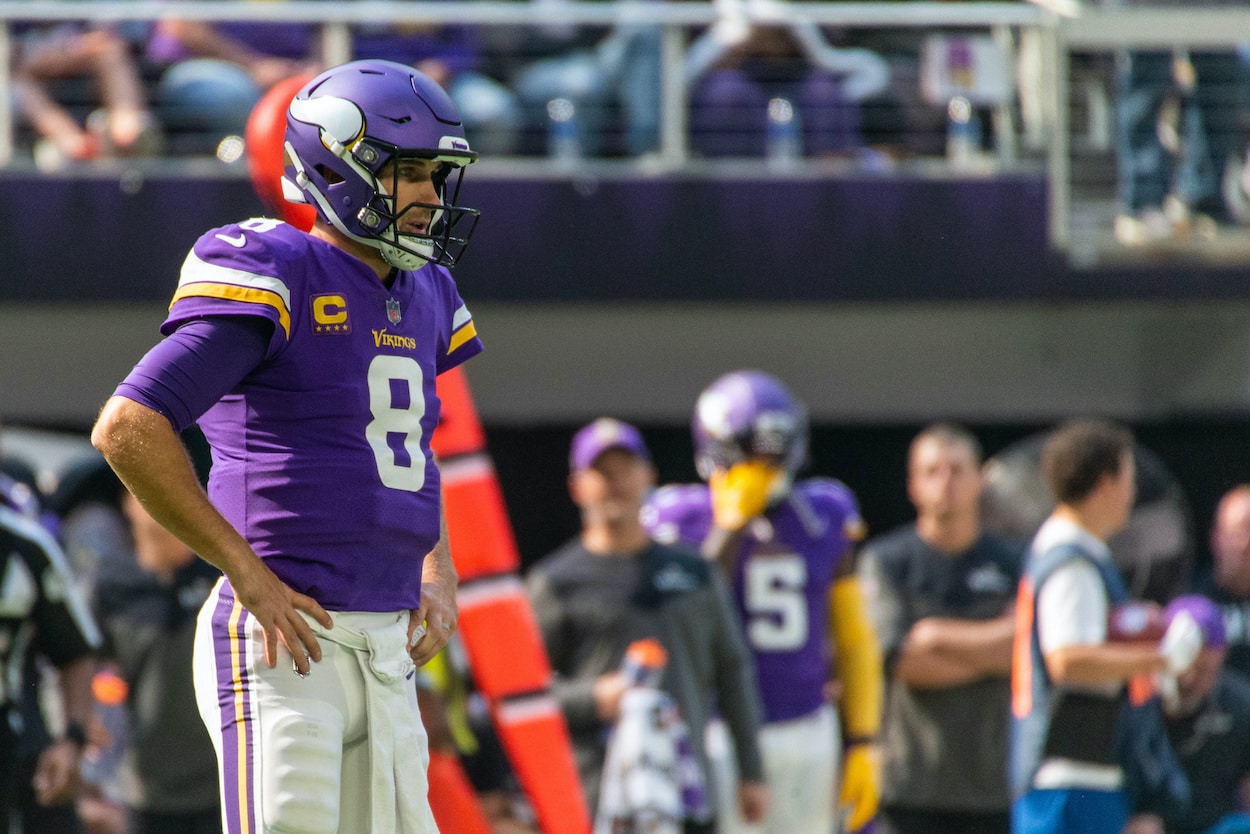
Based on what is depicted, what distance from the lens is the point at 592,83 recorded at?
878 centimetres

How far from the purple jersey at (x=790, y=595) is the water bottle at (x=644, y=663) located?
2.15 feet

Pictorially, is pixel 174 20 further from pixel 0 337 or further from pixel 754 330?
pixel 754 330

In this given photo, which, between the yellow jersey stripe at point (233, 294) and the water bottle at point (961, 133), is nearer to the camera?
the yellow jersey stripe at point (233, 294)

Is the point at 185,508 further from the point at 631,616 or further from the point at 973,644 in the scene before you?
the point at 973,644

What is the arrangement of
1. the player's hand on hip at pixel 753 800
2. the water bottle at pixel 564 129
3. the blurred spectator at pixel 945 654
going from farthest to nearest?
the water bottle at pixel 564 129 < the blurred spectator at pixel 945 654 < the player's hand on hip at pixel 753 800

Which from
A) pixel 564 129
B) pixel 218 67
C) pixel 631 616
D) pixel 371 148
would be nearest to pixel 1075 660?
pixel 631 616

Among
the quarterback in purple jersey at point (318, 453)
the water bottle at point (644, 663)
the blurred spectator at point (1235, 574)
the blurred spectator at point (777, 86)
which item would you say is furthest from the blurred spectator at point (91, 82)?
the quarterback in purple jersey at point (318, 453)

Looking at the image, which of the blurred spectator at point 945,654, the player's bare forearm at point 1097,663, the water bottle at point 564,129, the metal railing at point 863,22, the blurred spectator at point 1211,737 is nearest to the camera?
the player's bare forearm at point 1097,663

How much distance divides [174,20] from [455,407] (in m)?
3.66

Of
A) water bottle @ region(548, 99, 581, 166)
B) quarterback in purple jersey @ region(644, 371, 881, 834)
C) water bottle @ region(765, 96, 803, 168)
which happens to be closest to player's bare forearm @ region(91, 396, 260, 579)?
quarterback in purple jersey @ region(644, 371, 881, 834)

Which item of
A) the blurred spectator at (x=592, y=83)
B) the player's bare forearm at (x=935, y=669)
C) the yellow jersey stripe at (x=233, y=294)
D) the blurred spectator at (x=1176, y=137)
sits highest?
the blurred spectator at (x=592, y=83)

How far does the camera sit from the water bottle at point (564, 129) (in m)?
8.66

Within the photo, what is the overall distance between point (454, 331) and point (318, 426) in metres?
0.53

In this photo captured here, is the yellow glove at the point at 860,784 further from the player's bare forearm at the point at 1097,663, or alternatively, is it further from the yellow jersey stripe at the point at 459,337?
the yellow jersey stripe at the point at 459,337
